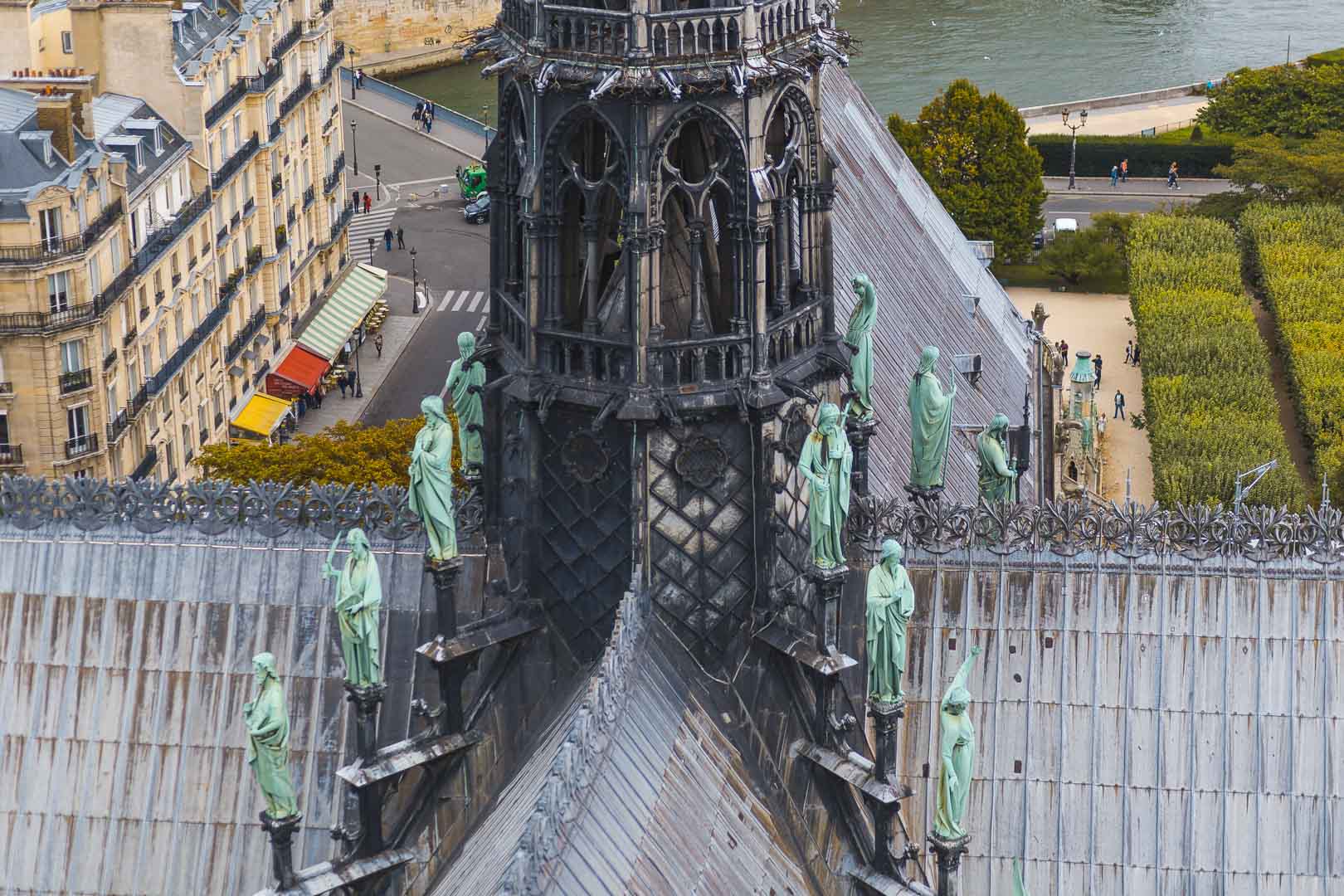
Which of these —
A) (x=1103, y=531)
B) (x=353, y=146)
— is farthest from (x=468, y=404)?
(x=353, y=146)

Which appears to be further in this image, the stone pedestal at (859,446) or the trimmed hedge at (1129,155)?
the trimmed hedge at (1129,155)

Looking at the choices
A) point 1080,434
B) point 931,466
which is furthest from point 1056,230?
point 931,466

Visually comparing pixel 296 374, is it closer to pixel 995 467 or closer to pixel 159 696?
pixel 995 467

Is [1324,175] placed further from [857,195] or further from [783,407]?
[783,407]

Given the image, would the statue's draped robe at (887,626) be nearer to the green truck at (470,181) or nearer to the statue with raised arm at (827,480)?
the statue with raised arm at (827,480)

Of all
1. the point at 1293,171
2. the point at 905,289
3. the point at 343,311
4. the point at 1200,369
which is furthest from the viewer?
the point at 1293,171

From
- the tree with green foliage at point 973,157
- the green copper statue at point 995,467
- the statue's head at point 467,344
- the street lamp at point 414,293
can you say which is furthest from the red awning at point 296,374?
the statue's head at point 467,344

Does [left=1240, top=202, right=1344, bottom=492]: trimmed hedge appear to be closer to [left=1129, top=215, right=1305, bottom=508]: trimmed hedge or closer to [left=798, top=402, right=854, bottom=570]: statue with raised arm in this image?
[left=1129, top=215, right=1305, bottom=508]: trimmed hedge
